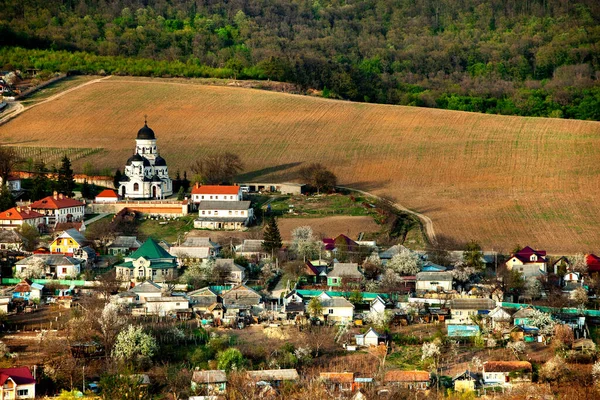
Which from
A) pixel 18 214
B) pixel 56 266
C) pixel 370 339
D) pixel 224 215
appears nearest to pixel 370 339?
pixel 370 339

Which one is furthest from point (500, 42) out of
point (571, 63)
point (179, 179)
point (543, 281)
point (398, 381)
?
point (398, 381)

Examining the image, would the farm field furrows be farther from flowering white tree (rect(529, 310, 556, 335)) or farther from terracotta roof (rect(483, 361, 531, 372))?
terracotta roof (rect(483, 361, 531, 372))

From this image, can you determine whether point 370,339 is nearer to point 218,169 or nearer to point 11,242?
point 11,242

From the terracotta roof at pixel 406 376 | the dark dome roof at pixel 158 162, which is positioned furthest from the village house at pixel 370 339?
the dark dome roof at pixel 158 162

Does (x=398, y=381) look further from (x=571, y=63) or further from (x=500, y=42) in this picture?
(x=500, y=42)

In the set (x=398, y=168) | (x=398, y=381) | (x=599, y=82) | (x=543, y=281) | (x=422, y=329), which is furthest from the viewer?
(x=599, y=82)

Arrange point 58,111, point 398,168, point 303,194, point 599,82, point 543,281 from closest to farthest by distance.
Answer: point 543,281 → point 303,194 → point 398,168 → point 58,111 → point 599,82
